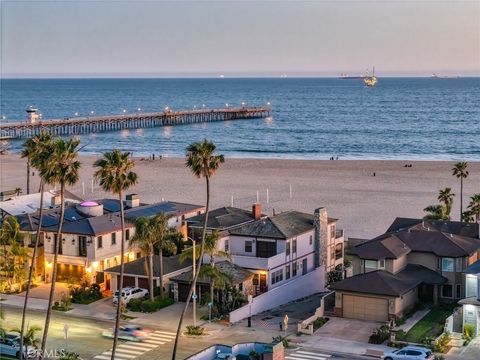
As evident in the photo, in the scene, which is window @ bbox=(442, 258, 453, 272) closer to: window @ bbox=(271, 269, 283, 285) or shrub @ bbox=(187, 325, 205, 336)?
window @ bbox=(271, 269, 283, 285)

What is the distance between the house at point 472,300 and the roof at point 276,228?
1168 centimetres

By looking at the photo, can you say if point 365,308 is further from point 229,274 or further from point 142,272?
point 142,272

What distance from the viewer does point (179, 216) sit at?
6400 cm

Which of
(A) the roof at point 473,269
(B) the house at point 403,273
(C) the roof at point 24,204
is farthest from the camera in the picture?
(C) the roof at point 24,204

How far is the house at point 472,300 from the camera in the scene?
43.6 m

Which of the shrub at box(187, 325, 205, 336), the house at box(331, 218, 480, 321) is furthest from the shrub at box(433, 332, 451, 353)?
the shrub at box(187, 325, 205, 336)

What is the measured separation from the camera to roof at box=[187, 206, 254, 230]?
56.4 meters

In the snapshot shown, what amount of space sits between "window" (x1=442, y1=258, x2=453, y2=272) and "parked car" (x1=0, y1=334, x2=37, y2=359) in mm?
25082

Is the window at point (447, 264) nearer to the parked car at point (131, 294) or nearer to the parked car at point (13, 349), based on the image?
the parked car at point (131, 294)

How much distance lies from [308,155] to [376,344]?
9657 centimetres

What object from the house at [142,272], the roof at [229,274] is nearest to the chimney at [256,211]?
the house at [142,272]

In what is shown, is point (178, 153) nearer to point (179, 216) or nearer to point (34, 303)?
point (179, 216)

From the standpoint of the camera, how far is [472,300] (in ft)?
145

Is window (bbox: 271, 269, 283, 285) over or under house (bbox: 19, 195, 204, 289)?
under
